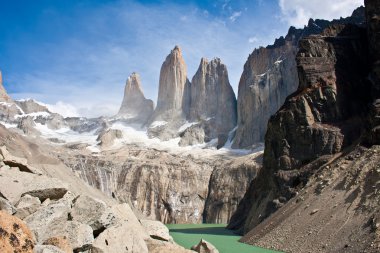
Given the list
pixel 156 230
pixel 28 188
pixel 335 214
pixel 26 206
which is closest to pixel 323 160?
pixel 335 214

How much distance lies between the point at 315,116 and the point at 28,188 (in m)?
42.0

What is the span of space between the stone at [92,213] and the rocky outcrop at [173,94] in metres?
162

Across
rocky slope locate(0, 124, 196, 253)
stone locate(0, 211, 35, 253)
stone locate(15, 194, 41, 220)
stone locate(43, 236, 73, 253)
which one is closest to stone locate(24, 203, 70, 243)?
rocky slope locate(0, 124, 196, 253)

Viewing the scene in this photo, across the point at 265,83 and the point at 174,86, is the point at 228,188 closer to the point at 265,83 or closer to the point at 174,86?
the point at 265,83

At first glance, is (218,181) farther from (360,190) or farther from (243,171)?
(360,190)

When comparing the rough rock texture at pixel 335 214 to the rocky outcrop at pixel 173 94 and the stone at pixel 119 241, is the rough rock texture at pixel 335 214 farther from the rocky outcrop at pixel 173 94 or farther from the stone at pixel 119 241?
the rocky outcrop at pixel 173 94

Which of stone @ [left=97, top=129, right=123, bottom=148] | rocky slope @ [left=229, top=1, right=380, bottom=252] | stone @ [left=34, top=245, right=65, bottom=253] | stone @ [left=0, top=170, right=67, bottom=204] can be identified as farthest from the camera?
stone @ [left=97, top=129, right=123, bottom=148]

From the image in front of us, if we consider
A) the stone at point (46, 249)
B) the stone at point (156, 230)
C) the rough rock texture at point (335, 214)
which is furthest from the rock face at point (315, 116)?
the stone at point (46, 249)

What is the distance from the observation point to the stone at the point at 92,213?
531 inches

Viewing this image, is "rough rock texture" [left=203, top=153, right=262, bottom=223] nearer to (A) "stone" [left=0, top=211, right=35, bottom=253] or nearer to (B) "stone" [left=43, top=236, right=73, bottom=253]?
(B) "stone" [left=43, top=236, right=73, bottom=253]

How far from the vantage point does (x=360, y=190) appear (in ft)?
99.1

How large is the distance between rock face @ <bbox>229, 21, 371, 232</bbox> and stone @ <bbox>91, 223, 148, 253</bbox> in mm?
31915

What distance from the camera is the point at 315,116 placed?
168 ft

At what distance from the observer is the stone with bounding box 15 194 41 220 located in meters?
12.4
